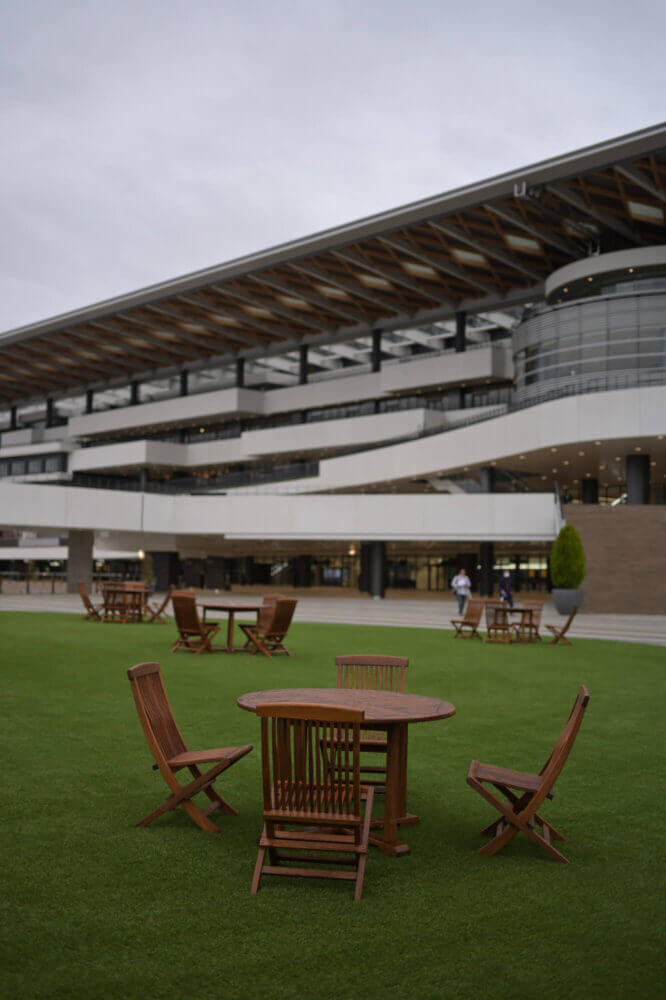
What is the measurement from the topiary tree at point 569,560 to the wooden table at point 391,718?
24.3 meters

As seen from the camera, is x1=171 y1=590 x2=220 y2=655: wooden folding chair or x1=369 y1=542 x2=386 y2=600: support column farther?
x1=369 y1=542 x2=386 y2=600: support column

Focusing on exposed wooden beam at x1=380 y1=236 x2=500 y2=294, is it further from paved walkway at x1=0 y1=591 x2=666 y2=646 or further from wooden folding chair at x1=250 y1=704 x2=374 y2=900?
wooden folding chair at x1=250 y1=704 x2=374 y2=900

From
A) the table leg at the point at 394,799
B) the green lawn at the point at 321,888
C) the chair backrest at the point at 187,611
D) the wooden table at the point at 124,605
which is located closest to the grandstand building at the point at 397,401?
the wooden table at the point at 124,605

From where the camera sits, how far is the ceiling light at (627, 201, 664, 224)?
124 feet

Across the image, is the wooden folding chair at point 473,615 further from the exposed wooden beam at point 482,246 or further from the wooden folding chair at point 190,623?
the exposed wooden beam at point 482,246

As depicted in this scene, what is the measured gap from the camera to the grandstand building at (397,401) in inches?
1435

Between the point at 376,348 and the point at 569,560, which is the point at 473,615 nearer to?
the point at 569,560

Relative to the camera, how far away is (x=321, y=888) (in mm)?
4684

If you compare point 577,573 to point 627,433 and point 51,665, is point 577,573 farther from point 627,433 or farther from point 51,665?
point 51,665

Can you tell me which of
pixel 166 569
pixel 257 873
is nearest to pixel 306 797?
pixel 257 873

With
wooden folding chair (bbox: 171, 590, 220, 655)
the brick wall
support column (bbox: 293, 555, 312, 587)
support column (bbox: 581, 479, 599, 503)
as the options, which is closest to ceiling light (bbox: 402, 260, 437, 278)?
support column (bbox: 581, 479, 599, 503)

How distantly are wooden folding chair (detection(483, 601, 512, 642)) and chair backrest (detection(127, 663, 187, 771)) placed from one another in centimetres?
1419

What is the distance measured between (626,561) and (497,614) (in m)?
12.4

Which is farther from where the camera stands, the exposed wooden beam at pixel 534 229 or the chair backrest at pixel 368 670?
the exposed wooden beam at pixel 534 229
